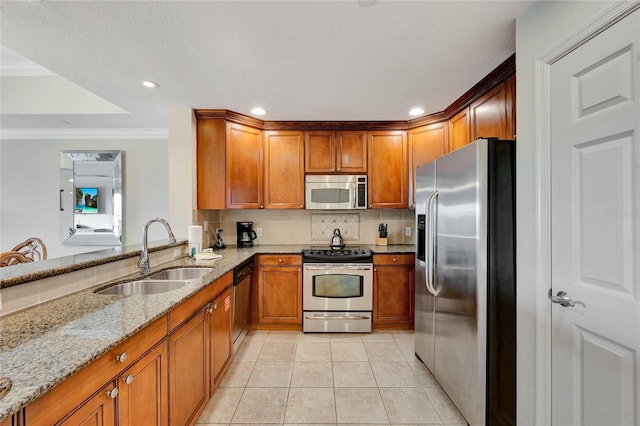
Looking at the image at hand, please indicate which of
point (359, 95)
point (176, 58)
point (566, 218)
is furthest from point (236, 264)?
point (566, 218)

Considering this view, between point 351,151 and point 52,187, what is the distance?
4.24m

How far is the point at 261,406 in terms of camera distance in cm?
190

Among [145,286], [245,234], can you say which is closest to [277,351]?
[145,286]

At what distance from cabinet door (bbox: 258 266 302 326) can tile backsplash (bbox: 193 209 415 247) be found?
69cm

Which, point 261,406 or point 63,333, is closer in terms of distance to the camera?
point 63,333

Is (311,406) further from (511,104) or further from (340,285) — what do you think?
(511,104)

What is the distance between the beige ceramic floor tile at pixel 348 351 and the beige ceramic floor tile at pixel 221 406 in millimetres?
904

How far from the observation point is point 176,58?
1950 millimetres

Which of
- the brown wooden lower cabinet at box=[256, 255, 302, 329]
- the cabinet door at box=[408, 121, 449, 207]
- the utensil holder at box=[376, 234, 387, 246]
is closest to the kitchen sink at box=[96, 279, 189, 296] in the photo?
the brown wooden lower cabinet at box=[256, 255, 302, 329]

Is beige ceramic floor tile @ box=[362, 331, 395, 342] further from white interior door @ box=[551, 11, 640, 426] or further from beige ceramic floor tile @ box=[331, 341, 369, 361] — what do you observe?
white interior door @ box=[551, 11, 640, 426]

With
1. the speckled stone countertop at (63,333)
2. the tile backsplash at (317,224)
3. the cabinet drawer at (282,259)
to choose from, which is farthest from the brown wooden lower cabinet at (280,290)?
the speckled stone countertop at (63,333)

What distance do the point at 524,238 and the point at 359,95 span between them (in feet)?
5.84

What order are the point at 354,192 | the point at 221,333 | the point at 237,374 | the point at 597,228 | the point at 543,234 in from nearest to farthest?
the point at 597,228 < the point at 543,234 < the point at 221,333 < the point at 237,374 < the point at 354,192

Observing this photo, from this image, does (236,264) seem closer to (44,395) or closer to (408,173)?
(44,395)
